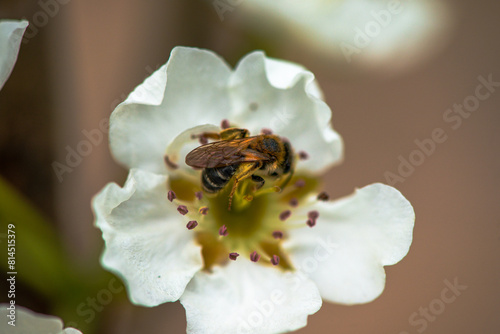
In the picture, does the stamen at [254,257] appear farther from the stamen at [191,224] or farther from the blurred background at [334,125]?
the blurred background at [334,125]

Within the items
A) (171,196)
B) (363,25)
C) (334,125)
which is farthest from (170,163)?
(334,125)

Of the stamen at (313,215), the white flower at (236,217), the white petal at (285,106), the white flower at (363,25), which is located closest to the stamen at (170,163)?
the white flower at (236,217)

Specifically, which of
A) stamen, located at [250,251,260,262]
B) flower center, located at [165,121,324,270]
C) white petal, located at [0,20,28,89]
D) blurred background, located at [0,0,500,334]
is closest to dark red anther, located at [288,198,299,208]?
flower center, located at [165,121,324,270]

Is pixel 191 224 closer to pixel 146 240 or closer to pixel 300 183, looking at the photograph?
pixel 146 240

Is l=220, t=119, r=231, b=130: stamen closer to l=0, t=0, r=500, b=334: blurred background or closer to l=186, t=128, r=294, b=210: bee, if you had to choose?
l=186, t=128, r=294, b=210: bee

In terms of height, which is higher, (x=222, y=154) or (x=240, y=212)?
(x=222, y=154)

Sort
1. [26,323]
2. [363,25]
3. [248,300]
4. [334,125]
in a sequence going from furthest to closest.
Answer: [334,125]
[363,25]
[248,300]
[26,323]

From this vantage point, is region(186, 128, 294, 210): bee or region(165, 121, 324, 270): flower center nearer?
region(186, 128, 294, 210): bee
